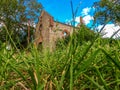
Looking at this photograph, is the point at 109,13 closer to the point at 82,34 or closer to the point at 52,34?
the point at 82,34

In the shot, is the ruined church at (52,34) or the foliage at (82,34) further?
the ruined church at (52,34)

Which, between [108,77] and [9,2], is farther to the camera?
[9,2]

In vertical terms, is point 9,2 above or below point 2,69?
above

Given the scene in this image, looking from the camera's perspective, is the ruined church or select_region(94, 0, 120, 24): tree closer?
select_region(94, 0, 120, 24): tree

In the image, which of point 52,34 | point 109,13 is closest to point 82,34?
point 109,13

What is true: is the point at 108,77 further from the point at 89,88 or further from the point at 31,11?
the point at 31,11

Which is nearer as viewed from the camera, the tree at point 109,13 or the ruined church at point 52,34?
the tree at point 109,13

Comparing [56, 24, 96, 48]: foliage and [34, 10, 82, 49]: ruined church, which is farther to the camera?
[34, 10, 82, 49]: ruined church

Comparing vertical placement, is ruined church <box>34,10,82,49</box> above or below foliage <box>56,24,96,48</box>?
above

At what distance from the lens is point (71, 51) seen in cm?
133

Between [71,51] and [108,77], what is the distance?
0.79 ft

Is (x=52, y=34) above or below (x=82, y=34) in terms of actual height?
above

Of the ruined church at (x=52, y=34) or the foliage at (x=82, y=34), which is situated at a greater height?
the ruined church at (x=52, y=34)

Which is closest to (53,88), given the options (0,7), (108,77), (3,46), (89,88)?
(89,88)
